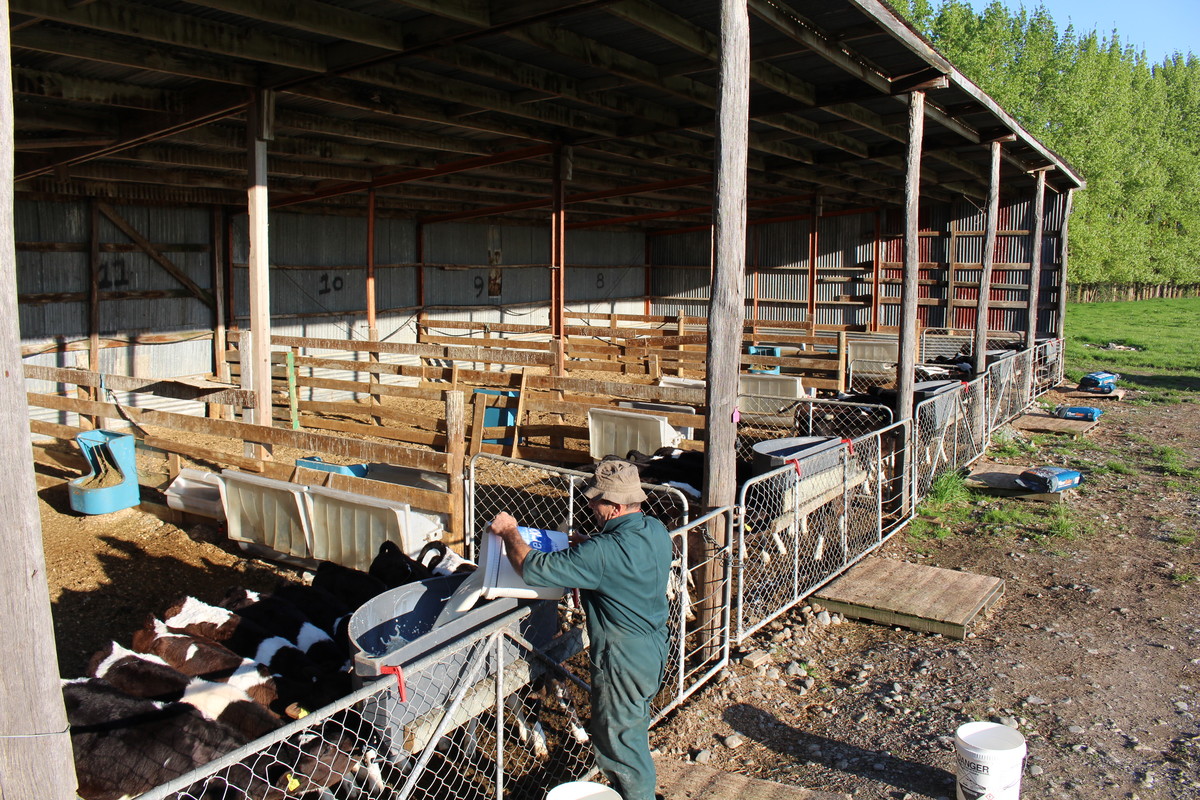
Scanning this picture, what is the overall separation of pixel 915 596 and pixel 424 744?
4.41m

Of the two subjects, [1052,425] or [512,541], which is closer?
[512,541]

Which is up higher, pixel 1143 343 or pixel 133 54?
pixel 133 54

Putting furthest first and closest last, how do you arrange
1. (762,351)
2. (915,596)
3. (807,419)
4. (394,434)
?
(762,351) → (394,434) → (807,419) → (915,596)

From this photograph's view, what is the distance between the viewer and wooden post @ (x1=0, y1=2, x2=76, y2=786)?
227 centimetres

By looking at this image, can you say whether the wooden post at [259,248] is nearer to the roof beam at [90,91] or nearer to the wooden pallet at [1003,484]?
the roof beam at [90,91]

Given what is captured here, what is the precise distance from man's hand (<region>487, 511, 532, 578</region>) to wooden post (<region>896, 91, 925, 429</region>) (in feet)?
22.3

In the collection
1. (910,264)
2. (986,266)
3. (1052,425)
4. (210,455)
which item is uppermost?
(986,266)

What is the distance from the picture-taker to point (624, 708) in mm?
4031

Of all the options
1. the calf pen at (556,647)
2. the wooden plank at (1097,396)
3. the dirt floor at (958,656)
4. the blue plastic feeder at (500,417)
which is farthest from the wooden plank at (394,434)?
the wooden plank at (1097,396)

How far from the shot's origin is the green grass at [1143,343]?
20.6 metres

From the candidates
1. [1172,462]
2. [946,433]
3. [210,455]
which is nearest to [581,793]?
[210,455]

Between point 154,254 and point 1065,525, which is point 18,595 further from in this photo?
point 154,254

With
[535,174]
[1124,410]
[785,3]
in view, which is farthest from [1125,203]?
[785,3]

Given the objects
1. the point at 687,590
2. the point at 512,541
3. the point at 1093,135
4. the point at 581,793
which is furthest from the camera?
the point at 1093,135
